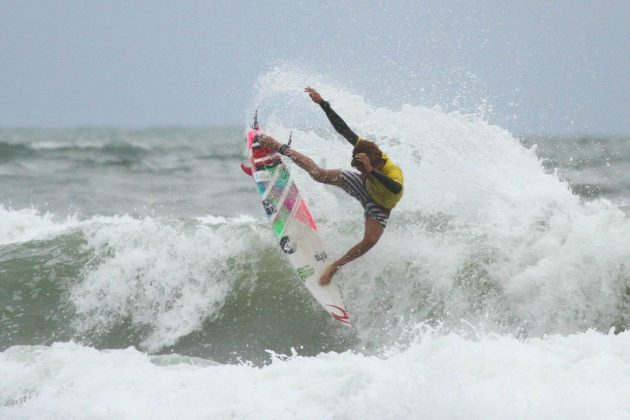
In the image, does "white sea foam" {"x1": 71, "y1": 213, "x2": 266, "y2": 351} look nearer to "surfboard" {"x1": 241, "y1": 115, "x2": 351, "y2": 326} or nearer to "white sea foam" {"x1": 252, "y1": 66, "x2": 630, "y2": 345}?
"surfboard" {"x1": 241, "y1": 115, "x2": 351, "y2": 326}

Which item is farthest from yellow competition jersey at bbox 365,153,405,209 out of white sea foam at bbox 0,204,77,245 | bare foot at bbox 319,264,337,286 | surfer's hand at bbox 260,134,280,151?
white sea foam at bbox 0,204,77,245

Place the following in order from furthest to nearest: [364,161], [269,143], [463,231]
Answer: [463,231] < [269,143] < [364,161]

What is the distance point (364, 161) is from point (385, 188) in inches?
17.0

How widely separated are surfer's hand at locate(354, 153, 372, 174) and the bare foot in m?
1.14

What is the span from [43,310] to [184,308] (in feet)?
5.17

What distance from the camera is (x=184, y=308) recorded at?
26.2ft

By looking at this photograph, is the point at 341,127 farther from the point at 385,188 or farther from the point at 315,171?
the point at 385,188

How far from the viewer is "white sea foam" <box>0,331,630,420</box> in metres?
4.71

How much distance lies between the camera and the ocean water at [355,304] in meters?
5.04

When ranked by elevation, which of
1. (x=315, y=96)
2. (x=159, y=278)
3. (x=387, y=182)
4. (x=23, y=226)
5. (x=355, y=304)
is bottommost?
(x=23, y=226)

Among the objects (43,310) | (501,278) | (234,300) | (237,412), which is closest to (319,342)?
(234,300)

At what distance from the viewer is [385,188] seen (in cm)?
690

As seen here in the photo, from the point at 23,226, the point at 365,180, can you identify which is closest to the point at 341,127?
the point at 365,180

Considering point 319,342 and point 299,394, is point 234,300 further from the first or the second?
point 299,394
